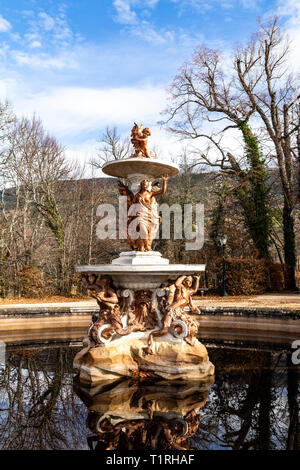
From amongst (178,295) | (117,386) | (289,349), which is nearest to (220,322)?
(289,349)

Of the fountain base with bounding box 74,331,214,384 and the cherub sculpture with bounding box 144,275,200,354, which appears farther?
the cherub sculpture with bounding box 144,275,200,354

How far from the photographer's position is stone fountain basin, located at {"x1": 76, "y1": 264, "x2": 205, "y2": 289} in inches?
202

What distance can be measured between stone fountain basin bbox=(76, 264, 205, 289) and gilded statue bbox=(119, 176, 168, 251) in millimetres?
644

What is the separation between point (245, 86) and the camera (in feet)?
66.8

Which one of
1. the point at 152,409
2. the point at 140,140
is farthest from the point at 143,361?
the point at 140,140

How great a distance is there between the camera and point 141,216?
19.4 ft

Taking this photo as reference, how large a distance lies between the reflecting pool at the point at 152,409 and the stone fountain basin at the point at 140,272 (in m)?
1.41

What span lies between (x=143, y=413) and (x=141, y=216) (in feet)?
9.84

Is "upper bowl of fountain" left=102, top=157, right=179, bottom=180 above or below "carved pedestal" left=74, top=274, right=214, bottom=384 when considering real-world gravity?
above

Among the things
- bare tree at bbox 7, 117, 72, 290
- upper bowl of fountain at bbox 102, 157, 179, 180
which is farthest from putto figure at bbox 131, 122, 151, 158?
bare tree at bbox 7, 117, 72, 290

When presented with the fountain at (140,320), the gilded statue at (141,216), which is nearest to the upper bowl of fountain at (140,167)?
the fountain at (140,320)

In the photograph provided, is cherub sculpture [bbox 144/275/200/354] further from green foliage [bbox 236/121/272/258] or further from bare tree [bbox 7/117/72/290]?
green foliage [bbox 236/121/272/258]

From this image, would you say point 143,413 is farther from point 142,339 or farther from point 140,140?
point 140,140
